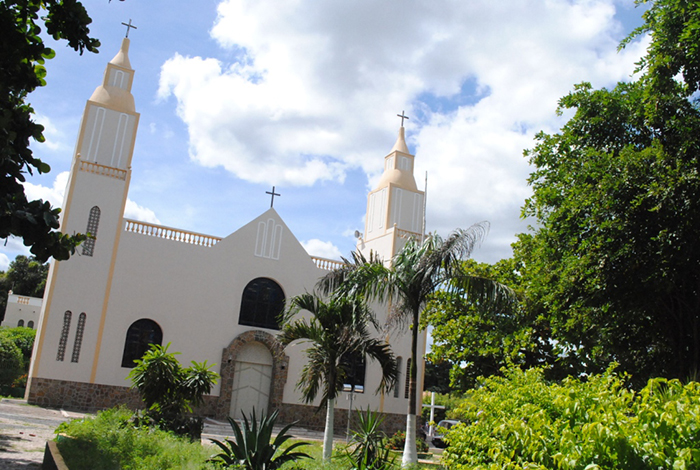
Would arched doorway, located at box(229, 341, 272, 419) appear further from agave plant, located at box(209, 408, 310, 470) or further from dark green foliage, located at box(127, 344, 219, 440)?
agave plant, located at box(209, 408, 310, 470)

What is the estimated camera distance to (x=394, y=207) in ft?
82.6

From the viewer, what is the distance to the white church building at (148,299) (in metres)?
18.7

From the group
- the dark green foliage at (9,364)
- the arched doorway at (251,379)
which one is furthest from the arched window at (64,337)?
the dark green foliage at (9,364)

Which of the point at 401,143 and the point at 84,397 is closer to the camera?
the point at 84,397

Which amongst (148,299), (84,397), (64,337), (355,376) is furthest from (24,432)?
(355,376)

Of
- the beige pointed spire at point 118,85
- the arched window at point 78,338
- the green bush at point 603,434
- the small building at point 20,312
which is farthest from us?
the small building at point 20,312

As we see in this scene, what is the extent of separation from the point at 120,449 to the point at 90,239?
13579mm

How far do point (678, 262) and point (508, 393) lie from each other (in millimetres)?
5643

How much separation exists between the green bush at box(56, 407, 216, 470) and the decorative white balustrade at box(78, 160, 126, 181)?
1208 centimetres

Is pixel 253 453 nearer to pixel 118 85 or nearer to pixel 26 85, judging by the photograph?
pixel 26 85

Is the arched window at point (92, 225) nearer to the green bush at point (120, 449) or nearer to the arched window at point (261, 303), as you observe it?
the arched window at point (261, 303)

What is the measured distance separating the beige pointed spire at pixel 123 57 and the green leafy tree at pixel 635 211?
53.0ft

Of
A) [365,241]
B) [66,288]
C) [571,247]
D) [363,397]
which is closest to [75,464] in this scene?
[571,247]

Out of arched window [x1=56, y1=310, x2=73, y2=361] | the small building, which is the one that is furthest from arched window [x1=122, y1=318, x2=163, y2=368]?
the small building
